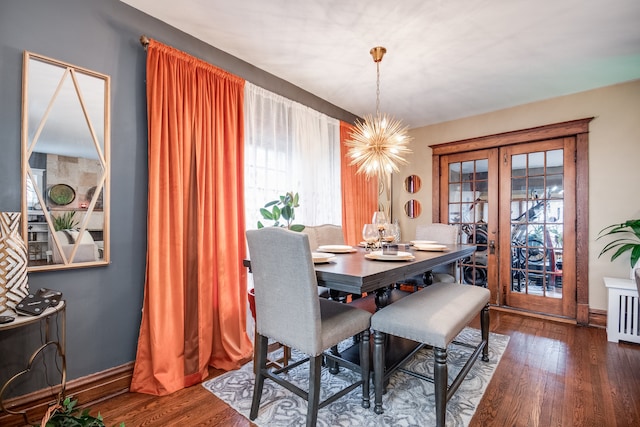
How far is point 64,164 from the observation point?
5.80 feet

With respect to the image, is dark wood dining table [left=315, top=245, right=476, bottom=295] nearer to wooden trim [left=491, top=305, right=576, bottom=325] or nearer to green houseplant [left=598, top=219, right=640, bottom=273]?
green houseplant [left=598, top=219, right=640, bottom=273]

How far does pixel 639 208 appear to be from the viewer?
3041 millimetres

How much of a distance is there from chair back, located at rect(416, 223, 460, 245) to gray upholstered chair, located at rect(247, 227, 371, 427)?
1714 mm

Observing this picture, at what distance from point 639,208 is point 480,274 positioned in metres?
1.75

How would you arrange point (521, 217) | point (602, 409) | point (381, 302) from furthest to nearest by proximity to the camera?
1. point (521, 217)
2. point (381, 302)
3. point (602, 409)

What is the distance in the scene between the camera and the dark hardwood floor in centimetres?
169

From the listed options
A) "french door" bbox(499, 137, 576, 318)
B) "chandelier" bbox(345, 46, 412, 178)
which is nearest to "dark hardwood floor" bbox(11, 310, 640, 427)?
"french door" bbox(499, 137, 576, 318)

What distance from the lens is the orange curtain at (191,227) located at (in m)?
2.00

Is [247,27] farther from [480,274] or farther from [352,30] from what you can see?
[480,274]

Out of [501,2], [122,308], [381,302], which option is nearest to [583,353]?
[381,302]

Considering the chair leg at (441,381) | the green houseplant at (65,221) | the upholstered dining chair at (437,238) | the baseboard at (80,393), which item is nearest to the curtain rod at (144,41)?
the green houseplant at (65,221)

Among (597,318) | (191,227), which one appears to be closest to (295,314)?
(191,227)

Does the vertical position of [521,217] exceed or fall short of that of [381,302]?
it exceeds it

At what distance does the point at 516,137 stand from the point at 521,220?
1.06m
